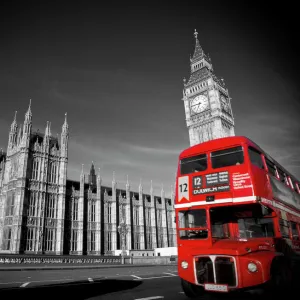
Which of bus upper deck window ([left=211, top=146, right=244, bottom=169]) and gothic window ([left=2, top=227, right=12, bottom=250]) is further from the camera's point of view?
gothic window ([left=2, top=227, right=12, bottom=250])

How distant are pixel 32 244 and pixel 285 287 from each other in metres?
44.2

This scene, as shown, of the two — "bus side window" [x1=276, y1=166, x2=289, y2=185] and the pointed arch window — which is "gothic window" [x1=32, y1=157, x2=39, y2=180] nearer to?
the pointed arch window

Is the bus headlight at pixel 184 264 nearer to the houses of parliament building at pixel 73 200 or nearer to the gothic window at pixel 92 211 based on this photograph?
the houses of parliament building at pixel 73 200

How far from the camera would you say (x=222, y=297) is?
318 inches

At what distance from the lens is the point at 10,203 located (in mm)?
45719

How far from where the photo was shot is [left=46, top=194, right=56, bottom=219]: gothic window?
1861 inches

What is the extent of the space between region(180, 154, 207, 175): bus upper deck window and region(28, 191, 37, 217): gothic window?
4255 cm

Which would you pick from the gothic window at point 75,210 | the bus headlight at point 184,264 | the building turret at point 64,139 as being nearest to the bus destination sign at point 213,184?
the bus headlight at point 184,264

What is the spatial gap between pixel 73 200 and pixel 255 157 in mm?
48293

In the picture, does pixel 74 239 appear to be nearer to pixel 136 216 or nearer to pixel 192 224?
pixel 136 216

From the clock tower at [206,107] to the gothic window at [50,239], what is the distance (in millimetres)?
36345

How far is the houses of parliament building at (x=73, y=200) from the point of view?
44.6m

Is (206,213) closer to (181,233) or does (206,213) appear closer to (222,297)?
(181,233)

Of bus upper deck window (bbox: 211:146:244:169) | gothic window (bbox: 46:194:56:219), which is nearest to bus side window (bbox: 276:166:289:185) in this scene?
bus upper deck window (bbox: 211:146:244:169)
